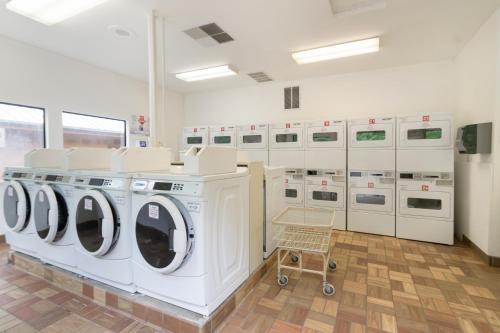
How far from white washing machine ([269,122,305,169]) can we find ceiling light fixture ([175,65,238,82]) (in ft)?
4.08

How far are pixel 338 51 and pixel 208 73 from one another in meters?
2.27

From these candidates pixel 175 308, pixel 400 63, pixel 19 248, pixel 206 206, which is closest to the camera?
pixel 206 206

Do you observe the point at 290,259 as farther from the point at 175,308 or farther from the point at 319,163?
the point at 319,163

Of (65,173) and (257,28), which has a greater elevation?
(257,28)

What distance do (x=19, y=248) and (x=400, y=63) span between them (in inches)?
235

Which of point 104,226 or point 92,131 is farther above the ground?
point 92,131

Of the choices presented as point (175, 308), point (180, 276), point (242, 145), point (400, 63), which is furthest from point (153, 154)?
point (400, 63)

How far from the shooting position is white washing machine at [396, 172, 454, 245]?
3.41 metres

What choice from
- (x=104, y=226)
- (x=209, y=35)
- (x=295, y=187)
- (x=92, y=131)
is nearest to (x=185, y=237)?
(x=104, y=226)

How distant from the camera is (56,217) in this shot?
2254 millimetres

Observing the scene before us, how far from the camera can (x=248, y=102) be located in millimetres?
5594

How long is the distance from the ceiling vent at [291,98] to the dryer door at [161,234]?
13.3 feet

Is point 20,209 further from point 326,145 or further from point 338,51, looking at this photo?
point 338,51

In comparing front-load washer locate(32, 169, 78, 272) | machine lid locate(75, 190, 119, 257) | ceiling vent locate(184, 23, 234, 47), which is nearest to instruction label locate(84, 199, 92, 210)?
machine lid locate(75, 190, 119, 257)
